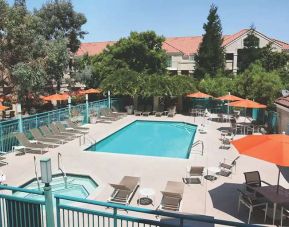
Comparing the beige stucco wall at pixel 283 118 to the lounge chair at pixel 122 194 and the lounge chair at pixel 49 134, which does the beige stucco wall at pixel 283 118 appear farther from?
the lounge chair at pixel 49 134

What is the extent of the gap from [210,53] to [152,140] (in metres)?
26.7

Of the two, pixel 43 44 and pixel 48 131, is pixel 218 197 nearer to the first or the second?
pixel 48 131

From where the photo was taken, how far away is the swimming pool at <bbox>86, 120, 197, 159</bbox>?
19.0 m

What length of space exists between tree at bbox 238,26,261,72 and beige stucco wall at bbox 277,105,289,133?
1148 inches

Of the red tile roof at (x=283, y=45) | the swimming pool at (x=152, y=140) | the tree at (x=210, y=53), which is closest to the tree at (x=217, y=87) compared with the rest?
the swimming pool at (x=152, y=140)

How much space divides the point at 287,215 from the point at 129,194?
4715 mm

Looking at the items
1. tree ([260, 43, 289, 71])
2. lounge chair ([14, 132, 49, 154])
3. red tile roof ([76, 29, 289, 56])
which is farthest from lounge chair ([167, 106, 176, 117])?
red tile roof ([76, 29, 289, 56])

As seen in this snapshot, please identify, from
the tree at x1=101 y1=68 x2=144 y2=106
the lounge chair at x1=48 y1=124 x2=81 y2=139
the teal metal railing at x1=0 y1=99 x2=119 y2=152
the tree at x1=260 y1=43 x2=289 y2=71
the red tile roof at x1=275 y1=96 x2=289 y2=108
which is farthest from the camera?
the tree at x1=260 y1=43 x2=289 y2=71

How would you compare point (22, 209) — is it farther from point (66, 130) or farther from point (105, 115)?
point (105, 115)

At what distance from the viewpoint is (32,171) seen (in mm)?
12828

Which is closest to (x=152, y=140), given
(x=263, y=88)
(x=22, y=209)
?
(x=263, y=88)

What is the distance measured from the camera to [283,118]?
19.0m

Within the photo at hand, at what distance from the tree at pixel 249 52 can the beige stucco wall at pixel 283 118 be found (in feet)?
95.6

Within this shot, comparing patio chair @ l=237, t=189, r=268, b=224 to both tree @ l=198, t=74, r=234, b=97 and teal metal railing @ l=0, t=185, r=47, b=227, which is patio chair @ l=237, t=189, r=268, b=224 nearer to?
teal metal railing @ l=0, t=185, r=47, b=227
